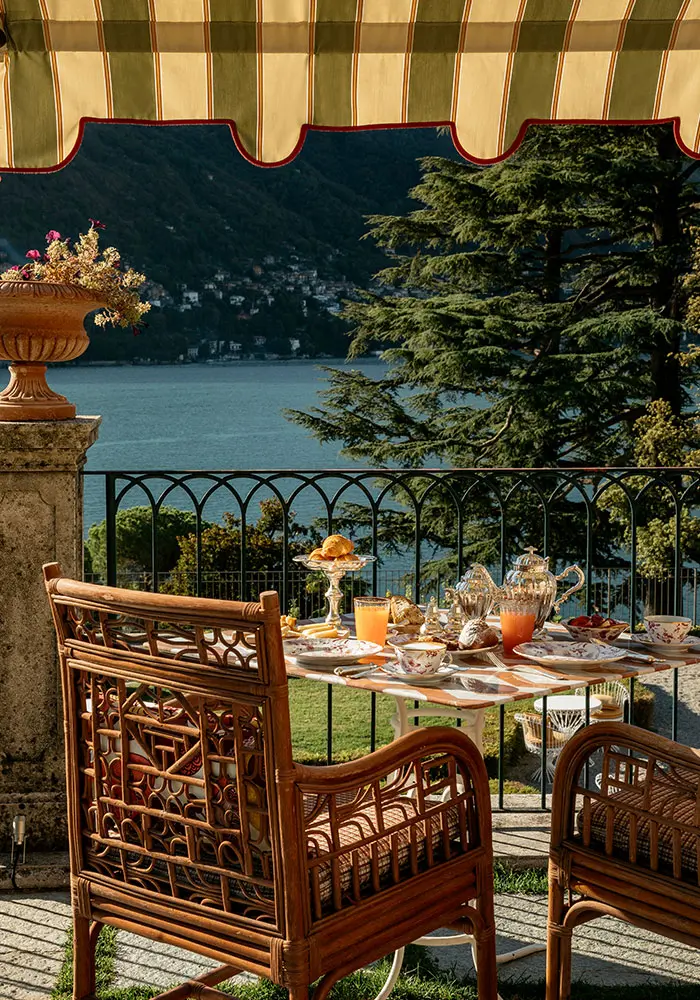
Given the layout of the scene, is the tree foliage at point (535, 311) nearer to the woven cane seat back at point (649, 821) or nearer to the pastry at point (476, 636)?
the pastry at point (476, 636)

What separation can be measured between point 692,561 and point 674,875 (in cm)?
1937

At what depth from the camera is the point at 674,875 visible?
2057 mm

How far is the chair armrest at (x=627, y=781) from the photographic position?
206 centimetres

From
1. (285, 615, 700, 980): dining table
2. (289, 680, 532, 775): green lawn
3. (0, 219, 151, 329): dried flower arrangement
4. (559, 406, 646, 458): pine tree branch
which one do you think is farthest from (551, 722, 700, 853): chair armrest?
(559, 406, 646, 458): pine tree branch

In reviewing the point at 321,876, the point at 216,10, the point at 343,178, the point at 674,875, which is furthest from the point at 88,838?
the point at 343,178

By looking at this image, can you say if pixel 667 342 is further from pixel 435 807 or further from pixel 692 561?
pixel 435 807

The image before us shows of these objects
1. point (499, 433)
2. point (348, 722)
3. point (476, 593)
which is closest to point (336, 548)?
point (476, 593)

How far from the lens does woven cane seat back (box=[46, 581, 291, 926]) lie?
184cm

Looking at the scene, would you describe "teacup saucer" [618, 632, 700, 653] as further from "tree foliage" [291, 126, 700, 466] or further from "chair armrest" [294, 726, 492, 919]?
"tree foliage" [291, 126, 700, 466]

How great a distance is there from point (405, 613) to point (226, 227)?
33912mm

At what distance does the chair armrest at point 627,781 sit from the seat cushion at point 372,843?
0.25m

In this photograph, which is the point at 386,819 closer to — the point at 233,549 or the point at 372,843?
the point at 372,843

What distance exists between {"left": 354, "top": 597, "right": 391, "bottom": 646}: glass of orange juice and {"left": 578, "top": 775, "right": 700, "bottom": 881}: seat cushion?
0.66m

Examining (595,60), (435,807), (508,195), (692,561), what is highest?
(508,195)
